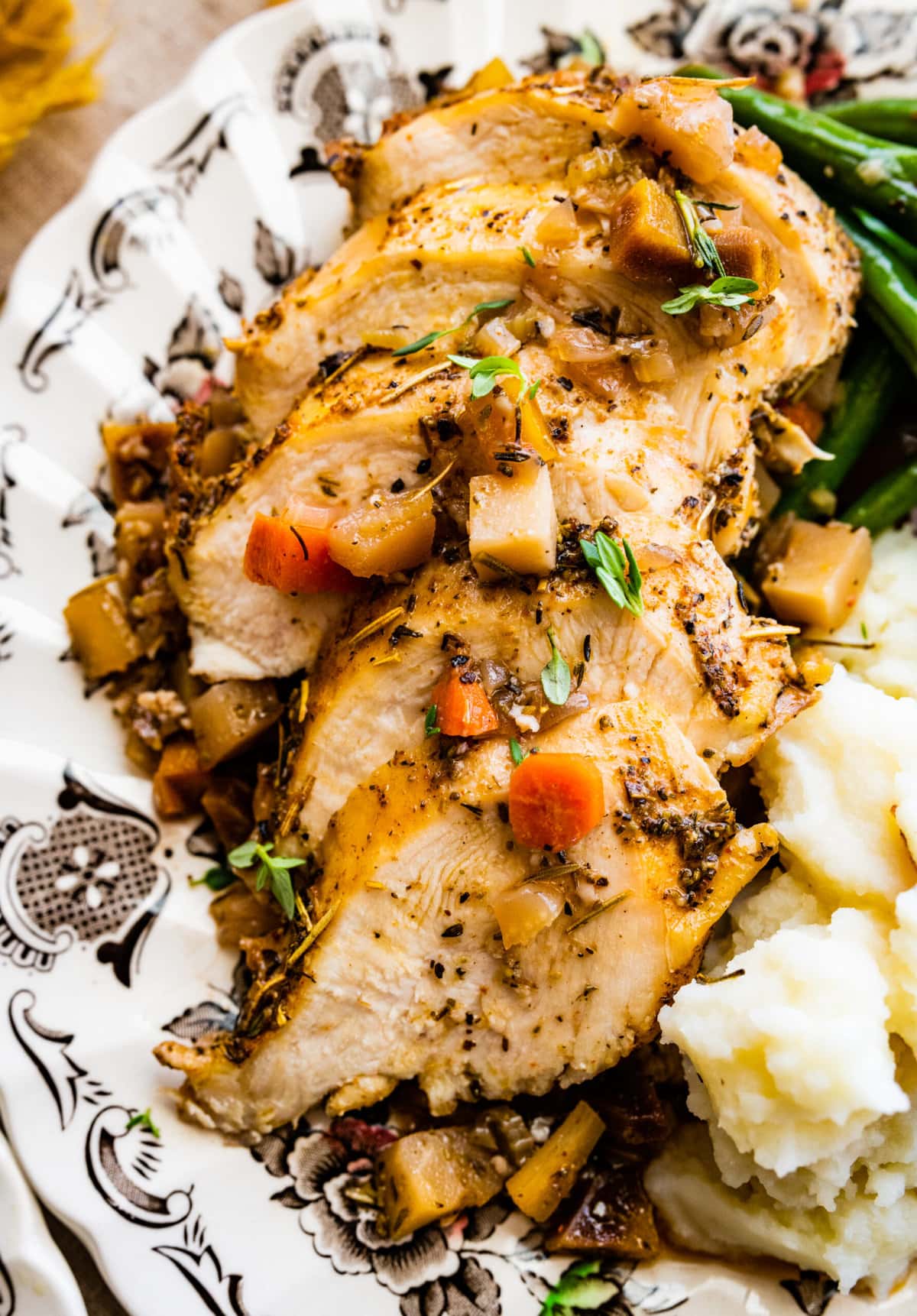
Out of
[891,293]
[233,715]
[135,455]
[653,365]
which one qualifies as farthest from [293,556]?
[891,293]

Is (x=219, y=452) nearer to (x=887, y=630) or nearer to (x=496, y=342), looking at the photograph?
(x=496, y=342)

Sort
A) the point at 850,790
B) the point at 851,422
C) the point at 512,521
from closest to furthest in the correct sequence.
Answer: the point at 512,521, the point at 850,790, the point at 851,422

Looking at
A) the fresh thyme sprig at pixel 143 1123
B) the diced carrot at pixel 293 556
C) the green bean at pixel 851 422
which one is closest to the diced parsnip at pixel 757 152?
the green bean at pixel 851 422

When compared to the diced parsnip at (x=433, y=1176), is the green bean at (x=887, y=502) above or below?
above

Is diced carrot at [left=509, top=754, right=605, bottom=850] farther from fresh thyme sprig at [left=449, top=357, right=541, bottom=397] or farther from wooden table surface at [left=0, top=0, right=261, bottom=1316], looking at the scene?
wooden table surface at [left=0, top=0, right=261, bottom=1316]

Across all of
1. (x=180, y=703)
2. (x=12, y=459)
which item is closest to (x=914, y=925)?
(x=180, y=703)

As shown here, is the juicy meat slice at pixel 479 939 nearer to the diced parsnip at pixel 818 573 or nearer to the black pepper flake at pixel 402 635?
the black pepper flake at pixel 402 635

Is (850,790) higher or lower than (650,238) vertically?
lower
